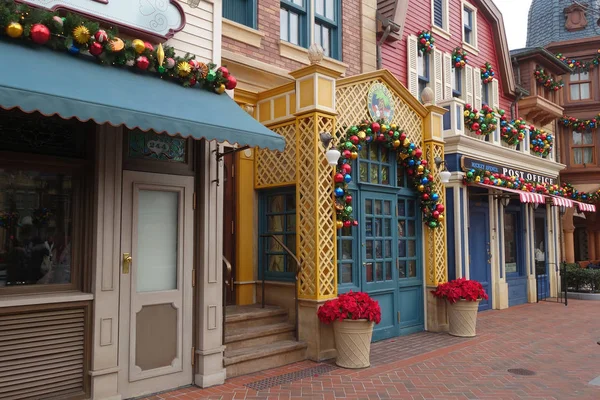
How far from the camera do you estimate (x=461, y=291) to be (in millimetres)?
8555

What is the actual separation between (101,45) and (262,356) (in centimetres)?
404

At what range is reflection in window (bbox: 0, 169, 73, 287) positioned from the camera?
468 centimetres

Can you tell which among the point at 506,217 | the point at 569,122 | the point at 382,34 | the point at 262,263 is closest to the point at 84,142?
the point at 262,263

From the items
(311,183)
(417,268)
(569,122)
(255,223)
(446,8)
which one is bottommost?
(417,268)

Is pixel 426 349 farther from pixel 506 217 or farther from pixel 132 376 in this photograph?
pixel 506 217

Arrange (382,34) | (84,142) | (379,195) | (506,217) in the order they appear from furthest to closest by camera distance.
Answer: (506,217), (382,34), (379,195), (84,142)

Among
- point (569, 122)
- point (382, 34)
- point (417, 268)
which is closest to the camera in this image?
point (417, 268)

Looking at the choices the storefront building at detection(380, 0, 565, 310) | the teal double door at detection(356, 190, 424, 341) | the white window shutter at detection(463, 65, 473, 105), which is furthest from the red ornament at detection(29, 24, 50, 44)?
the white window shutter at detection(463, 65, 473, 105)

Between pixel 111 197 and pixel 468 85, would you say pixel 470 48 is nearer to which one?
pixel 468 85

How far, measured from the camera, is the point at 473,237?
11602 mm

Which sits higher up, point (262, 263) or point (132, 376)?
point (262, 263)

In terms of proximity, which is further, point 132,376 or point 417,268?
point 417,268

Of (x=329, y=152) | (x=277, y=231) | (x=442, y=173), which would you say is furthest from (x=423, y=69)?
(x=277, y=231)

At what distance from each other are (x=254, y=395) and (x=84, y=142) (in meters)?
3.17
